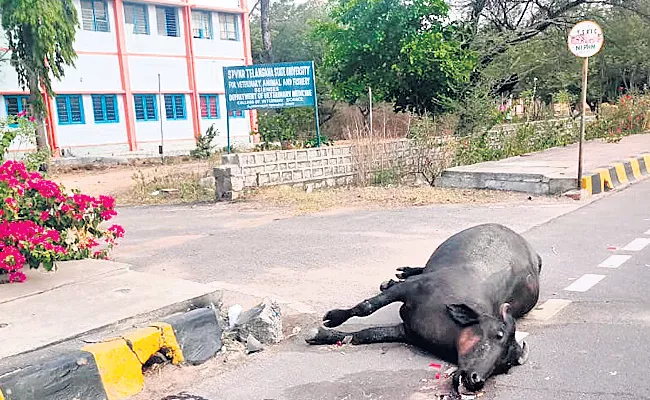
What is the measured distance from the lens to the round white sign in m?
9.99

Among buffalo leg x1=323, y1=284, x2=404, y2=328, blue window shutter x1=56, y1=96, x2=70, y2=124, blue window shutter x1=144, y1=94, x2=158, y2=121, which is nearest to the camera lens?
Answer: buffalo leg x1=323, y1=284, x2=404, y2=328

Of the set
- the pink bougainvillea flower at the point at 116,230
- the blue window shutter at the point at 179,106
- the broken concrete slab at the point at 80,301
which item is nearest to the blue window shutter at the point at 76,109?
the blue window shutter at the point at 179,106

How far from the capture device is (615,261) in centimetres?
632

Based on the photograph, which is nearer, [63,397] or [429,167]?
[63,397]

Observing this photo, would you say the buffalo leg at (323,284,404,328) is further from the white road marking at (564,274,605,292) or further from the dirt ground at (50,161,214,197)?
the dirt ground at (50,161,214,197)

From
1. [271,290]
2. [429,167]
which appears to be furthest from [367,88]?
[271,290]

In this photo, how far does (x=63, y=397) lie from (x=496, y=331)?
2.44 m

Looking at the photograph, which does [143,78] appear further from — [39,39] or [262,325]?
[262,325]

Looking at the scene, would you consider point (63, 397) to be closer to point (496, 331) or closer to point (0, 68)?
point (496, 331)

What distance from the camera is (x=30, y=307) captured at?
4.34m

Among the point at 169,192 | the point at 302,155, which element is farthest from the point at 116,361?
the point at 169,192

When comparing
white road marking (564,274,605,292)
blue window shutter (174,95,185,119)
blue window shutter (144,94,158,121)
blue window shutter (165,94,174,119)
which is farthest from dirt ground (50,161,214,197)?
white road marking (564,274,605,292)

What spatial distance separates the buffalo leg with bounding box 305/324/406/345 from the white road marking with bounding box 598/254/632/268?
2.86 m

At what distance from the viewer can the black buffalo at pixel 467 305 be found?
3637 mm
